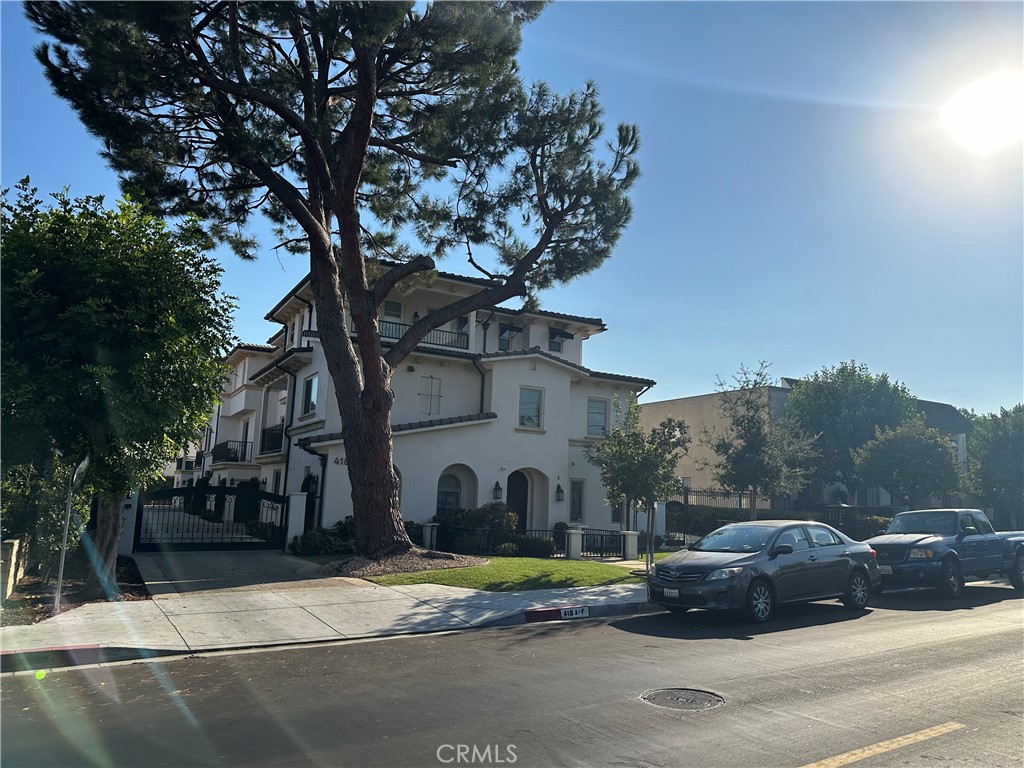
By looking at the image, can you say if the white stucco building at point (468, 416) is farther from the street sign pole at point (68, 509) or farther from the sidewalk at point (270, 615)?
the street sign pole at point (68, 509)

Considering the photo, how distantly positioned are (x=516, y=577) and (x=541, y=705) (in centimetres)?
878

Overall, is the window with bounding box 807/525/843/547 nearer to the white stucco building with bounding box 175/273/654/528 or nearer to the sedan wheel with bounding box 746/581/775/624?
the sedan wheel with bounding box 746/581/775/624

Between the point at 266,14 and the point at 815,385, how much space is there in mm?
34357

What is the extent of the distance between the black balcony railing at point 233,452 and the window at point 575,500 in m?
16.9

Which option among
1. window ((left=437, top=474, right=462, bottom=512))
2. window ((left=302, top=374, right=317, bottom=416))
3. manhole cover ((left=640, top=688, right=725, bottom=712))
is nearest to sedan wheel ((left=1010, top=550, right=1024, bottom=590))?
manhole cover ((left=640, top=688, right=725, bottom=712))

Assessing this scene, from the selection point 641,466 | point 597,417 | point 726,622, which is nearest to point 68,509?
point 726,622

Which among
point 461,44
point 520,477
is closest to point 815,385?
point 520,477

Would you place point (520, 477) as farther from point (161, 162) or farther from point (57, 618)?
point (57, 618)

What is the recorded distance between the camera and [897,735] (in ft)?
18.6

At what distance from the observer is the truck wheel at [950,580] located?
1432 cm

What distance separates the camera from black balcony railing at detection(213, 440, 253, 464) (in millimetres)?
36681

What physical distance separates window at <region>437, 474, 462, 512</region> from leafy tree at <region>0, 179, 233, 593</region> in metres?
14.7

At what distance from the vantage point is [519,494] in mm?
27812

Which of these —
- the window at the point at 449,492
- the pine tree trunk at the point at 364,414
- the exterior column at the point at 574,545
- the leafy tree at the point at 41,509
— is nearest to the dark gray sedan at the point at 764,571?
the pine tree trunk at the point at 364,414
